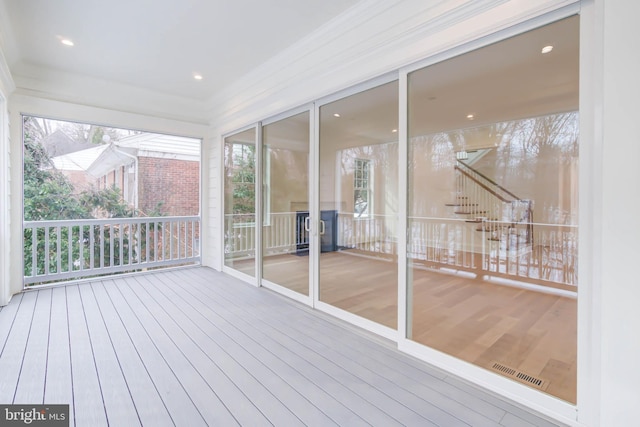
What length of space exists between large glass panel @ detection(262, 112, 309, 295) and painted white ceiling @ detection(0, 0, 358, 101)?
100cm

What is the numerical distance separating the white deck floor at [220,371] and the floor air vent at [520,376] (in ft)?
0.87

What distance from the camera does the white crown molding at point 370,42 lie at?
199 centimetres

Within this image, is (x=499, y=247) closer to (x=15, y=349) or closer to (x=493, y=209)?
(x=493, y=209)

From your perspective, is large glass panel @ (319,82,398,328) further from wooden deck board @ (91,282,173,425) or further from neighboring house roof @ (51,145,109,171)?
neighboring house roof @ (51,145,109,171)

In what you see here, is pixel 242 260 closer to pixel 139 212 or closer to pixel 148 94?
pixel 139 212

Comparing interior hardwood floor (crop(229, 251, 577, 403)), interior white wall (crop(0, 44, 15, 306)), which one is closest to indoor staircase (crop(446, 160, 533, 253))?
interior hardwood floor (crop(229, 251, 577, 403))

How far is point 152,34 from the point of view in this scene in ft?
10.6

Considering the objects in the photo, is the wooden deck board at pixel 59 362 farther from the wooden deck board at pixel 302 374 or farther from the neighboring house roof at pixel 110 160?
the neighboring house roof at pixel 110 160

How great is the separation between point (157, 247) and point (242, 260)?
6.23ft

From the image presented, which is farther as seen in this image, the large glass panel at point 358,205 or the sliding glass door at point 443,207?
the large glass panel at point 358,205

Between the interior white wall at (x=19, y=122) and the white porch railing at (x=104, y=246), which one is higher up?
the interior white wall at (x=19, y=122)

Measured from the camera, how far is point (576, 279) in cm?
180

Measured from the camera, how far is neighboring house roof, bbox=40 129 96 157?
4.71 metres

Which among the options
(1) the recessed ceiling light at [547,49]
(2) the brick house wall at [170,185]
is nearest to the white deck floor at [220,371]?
(1) the recessed ceiling light at [547,49]
